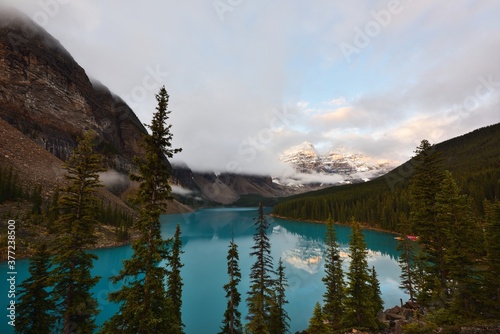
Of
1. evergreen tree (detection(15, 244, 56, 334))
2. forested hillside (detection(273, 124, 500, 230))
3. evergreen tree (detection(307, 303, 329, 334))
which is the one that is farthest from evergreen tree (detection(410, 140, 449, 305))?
forested hillside (detection(273, 124, 500, 230))

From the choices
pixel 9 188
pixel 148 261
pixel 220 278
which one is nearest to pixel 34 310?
pixel 148 261

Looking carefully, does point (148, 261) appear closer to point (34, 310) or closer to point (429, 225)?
point (34, 310)

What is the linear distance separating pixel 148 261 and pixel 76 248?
6.54 metres

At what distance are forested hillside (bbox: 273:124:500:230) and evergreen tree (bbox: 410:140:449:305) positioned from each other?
57609 millimetres

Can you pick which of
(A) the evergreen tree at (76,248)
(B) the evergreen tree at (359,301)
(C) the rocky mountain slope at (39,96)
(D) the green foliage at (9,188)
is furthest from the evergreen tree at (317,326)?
(C) the rocky mountain slope at (39,96)

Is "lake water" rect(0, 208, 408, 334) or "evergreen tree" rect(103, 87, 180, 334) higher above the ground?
"evergreen tree" rect(103, 87, 180, 334)

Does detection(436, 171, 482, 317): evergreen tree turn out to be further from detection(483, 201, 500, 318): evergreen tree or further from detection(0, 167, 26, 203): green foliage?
detection(0, 167, 26, 203): green foliage

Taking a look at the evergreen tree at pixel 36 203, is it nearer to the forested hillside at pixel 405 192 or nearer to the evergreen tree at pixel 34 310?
the evergreen tree at pixel 34 310

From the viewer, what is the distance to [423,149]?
23.1 m

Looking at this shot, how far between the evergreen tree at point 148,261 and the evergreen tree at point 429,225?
19961 mm

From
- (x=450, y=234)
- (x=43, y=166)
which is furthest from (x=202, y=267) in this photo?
(x=43, y=166)

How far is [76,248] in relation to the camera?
1520 centimetres

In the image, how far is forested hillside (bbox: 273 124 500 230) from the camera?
292 feet

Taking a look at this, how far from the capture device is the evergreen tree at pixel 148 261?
1188 cm
